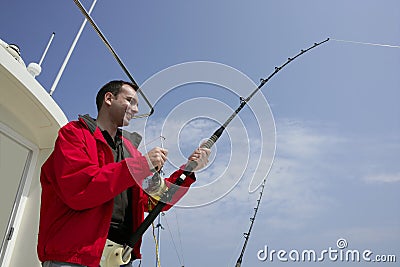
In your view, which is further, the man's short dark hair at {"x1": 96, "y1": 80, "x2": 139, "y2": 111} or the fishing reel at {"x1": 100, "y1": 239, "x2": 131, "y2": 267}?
the man's short dark hair at {"x1": 96, "y1": 80, "x2": 139, "y2": 111}

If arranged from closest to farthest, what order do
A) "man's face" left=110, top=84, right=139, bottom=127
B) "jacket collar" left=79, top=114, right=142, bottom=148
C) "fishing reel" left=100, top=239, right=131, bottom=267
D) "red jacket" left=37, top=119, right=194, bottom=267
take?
1. "red jacket" left=37, top=119, right=194, bottom=267
2. "fishing reel" left=100, top=239, right=131, bottom=267
3. "jacket collar" left=79, top=114, right=142, bottom=148
4. "man's face" left=110, top=84, right=139, bottom=127

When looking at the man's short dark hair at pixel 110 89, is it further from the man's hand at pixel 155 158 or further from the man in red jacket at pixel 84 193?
the man's hand at pixel 155 158

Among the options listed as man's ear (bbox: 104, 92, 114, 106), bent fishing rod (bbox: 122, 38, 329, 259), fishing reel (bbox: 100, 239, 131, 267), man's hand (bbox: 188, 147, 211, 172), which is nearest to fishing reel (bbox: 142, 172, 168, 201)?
bent fishing rod (bbox: 122, 38, 329, 259)

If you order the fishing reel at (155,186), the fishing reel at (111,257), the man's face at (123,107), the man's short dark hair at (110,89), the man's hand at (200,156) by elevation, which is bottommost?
the fishing reel at (111,257)

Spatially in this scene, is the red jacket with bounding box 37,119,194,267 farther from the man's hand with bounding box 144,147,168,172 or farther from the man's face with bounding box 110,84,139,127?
the man's face with bounding box 110,84,139,127

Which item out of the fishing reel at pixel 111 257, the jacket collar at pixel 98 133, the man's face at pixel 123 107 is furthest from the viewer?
the man's face at pixel 123 107

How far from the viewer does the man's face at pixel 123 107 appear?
182 cm

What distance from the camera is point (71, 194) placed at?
4.55 ft

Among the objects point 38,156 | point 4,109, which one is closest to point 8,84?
point 4,109

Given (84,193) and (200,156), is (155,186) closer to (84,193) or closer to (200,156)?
(200,156)

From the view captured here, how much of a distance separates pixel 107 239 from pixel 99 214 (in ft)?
0.61

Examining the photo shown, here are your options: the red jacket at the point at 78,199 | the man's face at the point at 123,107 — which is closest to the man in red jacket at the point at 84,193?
the red jacket at the point at 78,199

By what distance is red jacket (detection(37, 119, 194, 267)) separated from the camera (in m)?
1.39

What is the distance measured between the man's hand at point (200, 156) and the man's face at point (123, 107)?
379mm
